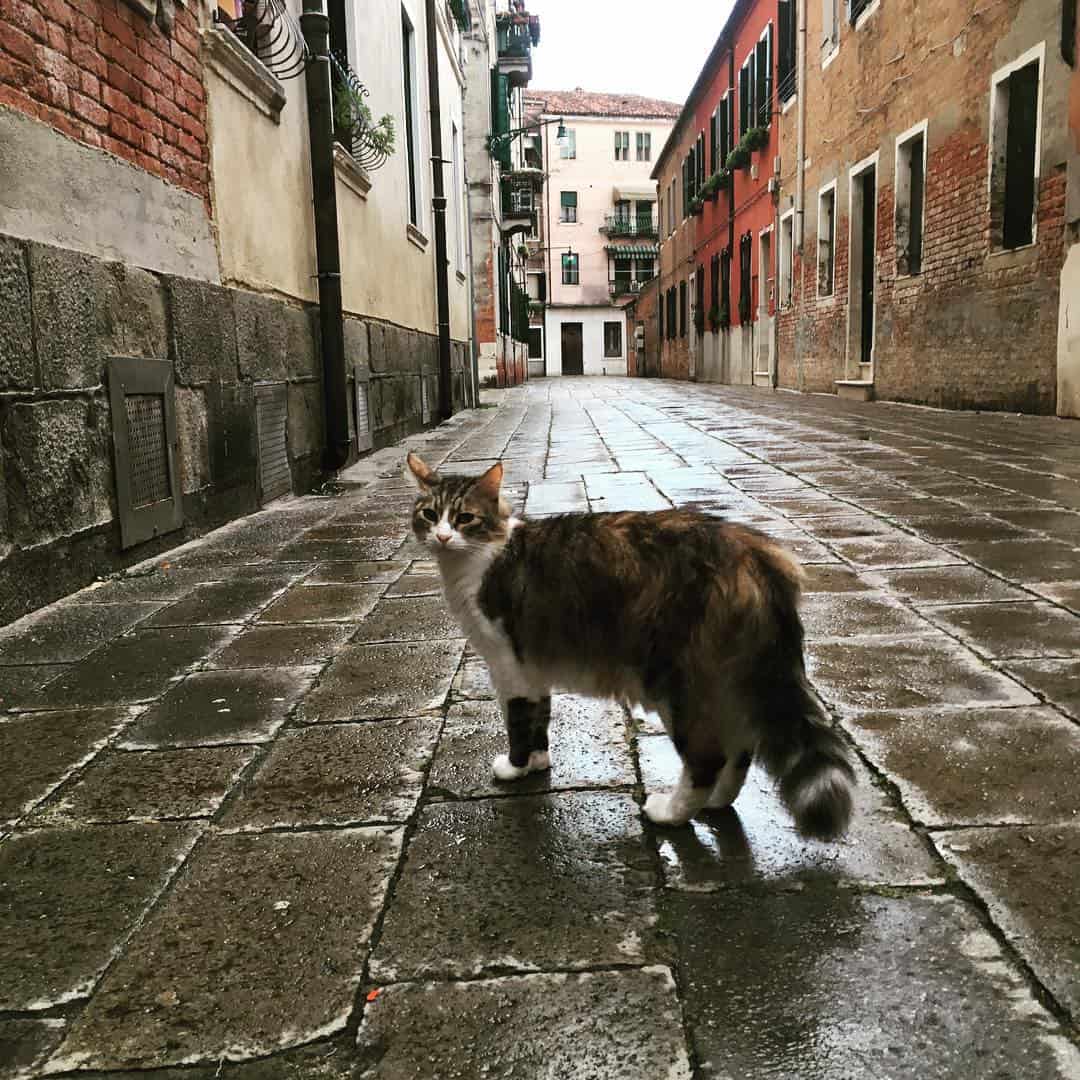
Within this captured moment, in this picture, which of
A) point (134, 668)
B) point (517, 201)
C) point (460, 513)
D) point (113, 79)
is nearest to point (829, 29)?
point (113, 79)

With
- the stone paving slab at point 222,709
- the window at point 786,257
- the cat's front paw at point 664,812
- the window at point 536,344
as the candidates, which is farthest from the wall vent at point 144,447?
the window at point 536,344

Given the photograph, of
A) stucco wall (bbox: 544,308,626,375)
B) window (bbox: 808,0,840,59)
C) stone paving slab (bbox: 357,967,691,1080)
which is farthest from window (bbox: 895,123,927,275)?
stucco wall (bbox: 544,308,626,375)

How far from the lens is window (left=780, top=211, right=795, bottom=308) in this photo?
1972cm

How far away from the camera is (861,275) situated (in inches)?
635

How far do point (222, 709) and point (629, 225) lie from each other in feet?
189

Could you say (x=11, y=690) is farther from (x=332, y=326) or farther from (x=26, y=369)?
(x=332, y=326)

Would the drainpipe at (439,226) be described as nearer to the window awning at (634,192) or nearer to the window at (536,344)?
the window at (536,344)

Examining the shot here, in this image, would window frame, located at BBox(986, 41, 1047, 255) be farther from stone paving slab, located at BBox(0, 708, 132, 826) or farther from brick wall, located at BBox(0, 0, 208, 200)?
stone paving slab, located at BBox(0, 708, 132, 826)

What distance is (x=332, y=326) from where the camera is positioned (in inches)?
284

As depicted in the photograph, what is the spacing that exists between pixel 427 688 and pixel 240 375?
3.43 metres

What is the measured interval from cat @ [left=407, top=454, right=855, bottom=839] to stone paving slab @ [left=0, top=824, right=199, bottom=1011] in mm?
703

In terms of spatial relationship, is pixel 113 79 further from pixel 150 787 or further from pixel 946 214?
pixel 946 214

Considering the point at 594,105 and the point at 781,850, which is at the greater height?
the point at 594,105

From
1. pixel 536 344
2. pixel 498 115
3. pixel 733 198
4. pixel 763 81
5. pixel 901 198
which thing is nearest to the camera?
pixel 901 198
